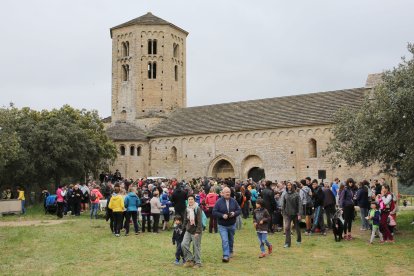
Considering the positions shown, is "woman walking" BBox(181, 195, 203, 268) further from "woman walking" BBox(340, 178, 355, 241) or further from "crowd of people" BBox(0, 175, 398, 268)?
"woman walking" BBox(340, 178, 355, 241)

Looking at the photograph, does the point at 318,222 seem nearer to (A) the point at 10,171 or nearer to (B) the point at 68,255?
(B) the point at 68,255

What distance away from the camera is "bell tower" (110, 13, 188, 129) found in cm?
5009

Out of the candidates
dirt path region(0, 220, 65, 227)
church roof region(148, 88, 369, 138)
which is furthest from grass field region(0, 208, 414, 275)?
church roof region(148, 88, 369, 138)

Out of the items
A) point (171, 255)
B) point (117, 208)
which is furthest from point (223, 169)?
point (171, 255)

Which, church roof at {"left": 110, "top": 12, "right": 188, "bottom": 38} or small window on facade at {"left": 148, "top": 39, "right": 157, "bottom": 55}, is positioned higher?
church roof at {"left": 110, "top": 12, "right": 188, "bottom": 38}

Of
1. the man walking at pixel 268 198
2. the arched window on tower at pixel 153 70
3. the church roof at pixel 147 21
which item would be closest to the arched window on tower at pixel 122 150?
the arched window on tower at pixel 153 70

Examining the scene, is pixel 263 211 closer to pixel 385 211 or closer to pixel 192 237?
pixel 192 237

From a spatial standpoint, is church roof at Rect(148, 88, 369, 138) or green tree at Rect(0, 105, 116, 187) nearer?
green tree at Rect(0, 105, 116, 187)

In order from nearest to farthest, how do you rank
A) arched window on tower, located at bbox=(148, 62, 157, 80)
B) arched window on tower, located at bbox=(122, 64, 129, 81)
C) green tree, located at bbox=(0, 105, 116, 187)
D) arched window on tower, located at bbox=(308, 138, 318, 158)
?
1. green tree, located at bbox=(0, 105, 116, 187)
2. arched window on tower, located at bbox=(308, 138, 318, 158)
3. arched window on tower, located at bbox=(148, 62, 157, 80)
4. arched window on tower, located at bbox=(122, 64, 129, 81)

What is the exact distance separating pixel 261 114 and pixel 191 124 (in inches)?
294

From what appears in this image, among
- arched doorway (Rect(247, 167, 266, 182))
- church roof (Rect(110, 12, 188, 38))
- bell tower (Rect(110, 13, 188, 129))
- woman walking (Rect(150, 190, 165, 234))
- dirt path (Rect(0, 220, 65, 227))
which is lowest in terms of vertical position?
dirt path (Rect(0, 220, 65, 227))

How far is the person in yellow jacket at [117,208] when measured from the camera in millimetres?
16516

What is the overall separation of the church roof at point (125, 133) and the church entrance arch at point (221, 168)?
27.5 feet

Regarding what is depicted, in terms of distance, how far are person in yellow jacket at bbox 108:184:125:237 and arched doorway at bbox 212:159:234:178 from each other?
90.5 ft
